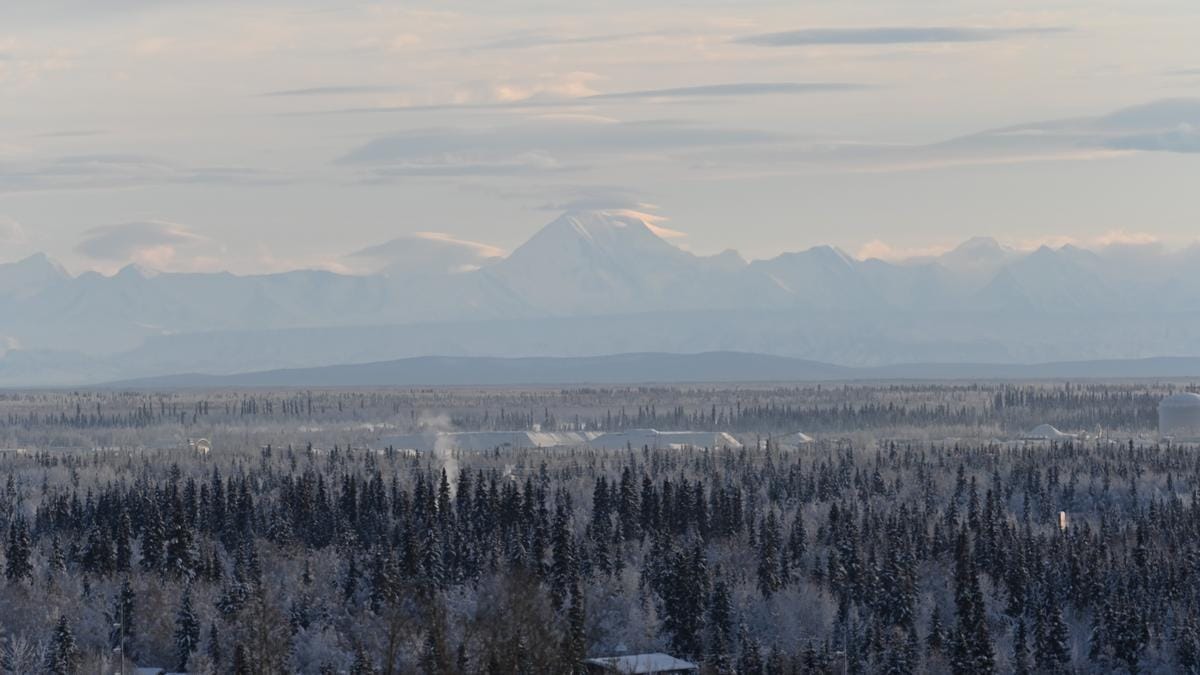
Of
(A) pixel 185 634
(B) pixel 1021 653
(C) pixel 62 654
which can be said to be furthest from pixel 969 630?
(C) pixel 62 654

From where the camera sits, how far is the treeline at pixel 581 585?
483ft

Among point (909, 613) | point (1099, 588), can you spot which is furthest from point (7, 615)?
point (1099, 588)

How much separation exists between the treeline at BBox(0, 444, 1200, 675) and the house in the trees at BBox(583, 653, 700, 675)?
241 centimetres

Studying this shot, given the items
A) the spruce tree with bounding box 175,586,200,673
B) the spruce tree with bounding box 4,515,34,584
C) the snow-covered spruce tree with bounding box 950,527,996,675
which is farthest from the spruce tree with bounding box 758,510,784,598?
the spruce tree with bounding box 4,515,34,584

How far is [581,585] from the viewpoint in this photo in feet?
540

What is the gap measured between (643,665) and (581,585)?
26.9 m

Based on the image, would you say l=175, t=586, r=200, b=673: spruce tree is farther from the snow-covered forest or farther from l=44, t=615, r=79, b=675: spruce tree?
l=44, t=615, r=79, b=675: spruce tree

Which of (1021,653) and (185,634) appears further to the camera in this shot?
(185,634)

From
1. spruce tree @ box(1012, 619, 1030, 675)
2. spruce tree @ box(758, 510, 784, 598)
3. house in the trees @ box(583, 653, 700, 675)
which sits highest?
spruce tree @ box(758, 510, 784, 598)

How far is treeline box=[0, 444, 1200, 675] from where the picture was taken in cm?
14712

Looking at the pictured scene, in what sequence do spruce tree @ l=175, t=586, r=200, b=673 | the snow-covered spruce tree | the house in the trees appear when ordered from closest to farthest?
the house in the trees, the snow-covered spruce tree, spruce tree @ l=175, t=586, r=200, b=673

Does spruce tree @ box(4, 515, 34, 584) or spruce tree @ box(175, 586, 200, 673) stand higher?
spruce tree @ box(4, 515, 34, 584)

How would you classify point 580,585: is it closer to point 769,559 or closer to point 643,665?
point 769,559

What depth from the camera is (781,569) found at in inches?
6865
